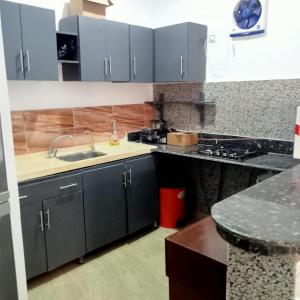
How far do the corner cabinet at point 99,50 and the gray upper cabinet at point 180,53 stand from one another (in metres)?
0.39

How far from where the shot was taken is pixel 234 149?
2.89 m

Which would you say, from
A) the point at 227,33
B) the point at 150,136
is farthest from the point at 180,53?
the point at 150,136

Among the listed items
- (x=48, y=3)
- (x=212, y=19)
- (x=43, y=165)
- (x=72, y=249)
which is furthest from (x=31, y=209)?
(x=212, y=19)

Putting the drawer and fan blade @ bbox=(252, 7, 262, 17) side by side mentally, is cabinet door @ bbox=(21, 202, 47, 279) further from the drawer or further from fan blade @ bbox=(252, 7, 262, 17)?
fan blade @ bbox=(252, 7, 262, 17)

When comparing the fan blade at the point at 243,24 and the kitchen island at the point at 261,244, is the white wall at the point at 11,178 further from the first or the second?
the fan blade at the point at 243,24

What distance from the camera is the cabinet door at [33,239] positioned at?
7.22ft

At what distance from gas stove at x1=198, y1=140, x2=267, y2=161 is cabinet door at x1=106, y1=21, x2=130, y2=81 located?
1071 millimetres

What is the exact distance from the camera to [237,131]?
3.10m

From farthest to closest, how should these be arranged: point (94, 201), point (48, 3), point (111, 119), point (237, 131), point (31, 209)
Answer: point (111, 119)
point (237, 131)
point (48, 3)
point (94, 201)
point (31, 209)

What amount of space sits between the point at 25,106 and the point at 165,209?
168cm

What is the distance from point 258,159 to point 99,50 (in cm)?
171

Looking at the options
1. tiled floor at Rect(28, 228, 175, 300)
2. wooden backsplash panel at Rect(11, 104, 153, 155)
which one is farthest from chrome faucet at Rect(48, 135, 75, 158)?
tiled floor at Rect(28, 228, 175, 300)

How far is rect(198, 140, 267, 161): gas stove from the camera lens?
266 centimetres

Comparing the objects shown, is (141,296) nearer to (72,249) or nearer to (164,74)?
(72,249)
